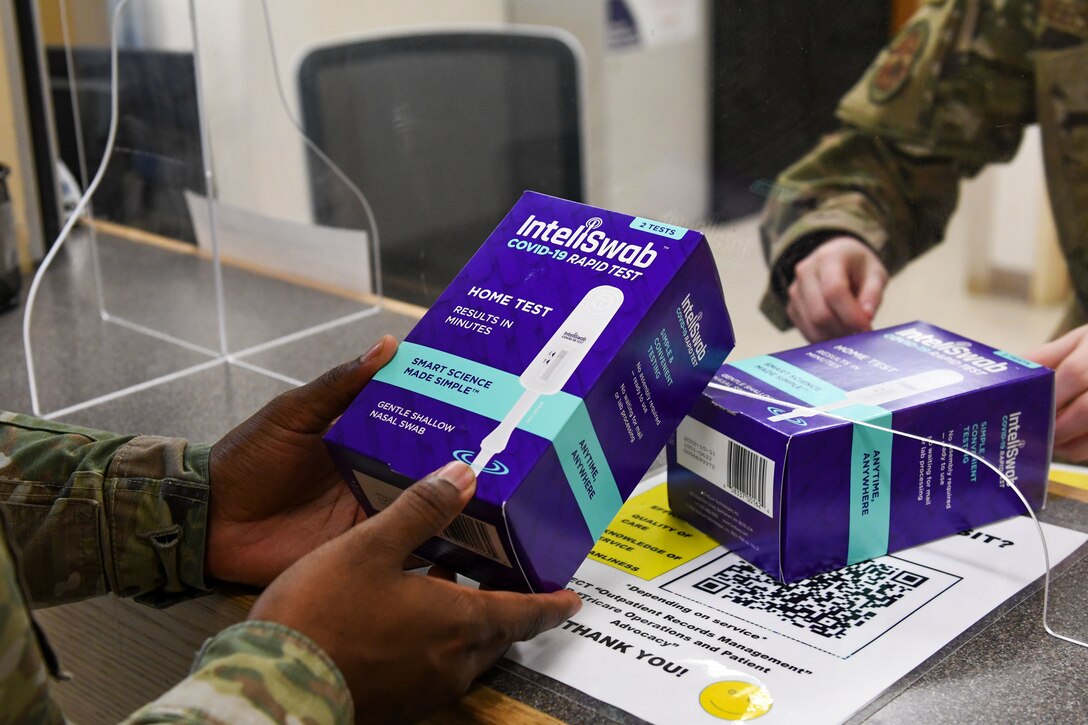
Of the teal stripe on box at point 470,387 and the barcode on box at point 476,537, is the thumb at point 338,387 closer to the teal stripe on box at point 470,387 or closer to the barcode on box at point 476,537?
the teal stripe on box at point 470,387

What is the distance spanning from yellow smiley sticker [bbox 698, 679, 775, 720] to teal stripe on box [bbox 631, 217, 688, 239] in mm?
256

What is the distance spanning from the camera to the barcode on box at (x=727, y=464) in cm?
66

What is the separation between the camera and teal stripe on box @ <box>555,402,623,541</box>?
589mm

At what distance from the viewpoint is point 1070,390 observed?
88cm

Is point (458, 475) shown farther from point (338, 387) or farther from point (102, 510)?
point (102, 510)

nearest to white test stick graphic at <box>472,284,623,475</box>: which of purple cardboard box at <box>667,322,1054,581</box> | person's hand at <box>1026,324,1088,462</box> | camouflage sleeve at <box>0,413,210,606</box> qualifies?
purple cardboard box at <box>667,322,1054,581</box>

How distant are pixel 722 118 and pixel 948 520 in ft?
1.40

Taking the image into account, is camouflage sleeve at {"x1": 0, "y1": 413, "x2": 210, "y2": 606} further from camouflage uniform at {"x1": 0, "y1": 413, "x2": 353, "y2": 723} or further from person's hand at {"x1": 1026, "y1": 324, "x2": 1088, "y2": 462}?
person's hand at {"x1": 1026, "y1": 324, "x2": 1088, "y2": 462}

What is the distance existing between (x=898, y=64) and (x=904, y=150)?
0.09 metres

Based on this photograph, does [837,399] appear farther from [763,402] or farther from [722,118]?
[722,118]

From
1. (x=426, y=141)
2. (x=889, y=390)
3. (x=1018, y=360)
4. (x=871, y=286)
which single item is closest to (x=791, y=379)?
(x=889, y=390)

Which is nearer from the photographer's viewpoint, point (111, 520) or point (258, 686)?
point (258, 686)

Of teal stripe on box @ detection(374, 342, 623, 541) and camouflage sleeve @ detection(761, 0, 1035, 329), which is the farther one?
camouflage sleeve @ detection(761, 0, 1035, 329)

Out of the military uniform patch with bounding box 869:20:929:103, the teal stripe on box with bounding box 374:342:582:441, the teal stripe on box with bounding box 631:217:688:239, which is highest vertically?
the military uniform patch with bounding box 869:20:929:103
